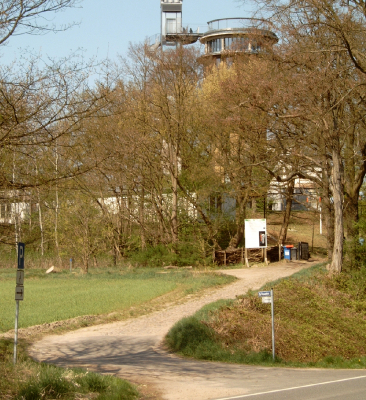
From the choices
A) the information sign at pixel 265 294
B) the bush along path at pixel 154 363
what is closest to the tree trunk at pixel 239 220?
the bush along path at pixel 154 363

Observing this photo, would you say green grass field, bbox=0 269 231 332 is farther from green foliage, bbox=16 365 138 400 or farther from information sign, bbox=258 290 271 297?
green foliage, bbox=16 365 138 400

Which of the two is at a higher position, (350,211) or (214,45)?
(214,45)

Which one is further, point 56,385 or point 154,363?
point 154,363

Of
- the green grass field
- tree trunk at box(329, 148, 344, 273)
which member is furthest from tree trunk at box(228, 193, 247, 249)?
tree trunk at box(329, 148, 344, 273)

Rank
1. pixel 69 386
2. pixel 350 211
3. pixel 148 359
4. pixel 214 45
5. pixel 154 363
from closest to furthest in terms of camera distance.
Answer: pixel 69 386 < pixel 154 363 < pixel 148 359 < pixel 350 211 < pixel 214 45

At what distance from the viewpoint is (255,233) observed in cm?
3491

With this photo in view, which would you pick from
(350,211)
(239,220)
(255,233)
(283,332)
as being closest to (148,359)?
(283,332)

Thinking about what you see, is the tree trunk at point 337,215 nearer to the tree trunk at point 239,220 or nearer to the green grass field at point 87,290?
the green grass field at point 87,290

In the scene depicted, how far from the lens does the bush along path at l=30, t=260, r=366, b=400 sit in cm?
1096

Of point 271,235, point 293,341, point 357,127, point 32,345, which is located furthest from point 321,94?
point 271,235

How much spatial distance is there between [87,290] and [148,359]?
44.8 feet

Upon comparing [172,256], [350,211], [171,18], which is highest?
[171,18]

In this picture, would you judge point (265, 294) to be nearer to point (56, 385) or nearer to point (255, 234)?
point (56, 385)

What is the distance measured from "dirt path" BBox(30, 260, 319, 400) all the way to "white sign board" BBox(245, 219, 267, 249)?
469 inches
